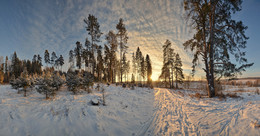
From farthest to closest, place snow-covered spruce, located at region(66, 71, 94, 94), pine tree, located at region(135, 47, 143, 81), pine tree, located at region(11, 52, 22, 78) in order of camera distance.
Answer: pine tree, located at region(11, 52, 22, 78) → pine tree, located at region(135, 47, 143, 81) → snow-covered spruce, located at region(66, 71, 94, 94)

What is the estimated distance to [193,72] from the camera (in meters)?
11.2

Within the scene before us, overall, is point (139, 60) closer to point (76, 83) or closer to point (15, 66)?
point (76, 83)

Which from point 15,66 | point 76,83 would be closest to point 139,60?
point 76,83

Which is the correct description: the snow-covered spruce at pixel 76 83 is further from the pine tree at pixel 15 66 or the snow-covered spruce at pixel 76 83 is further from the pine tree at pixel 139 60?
the pine tree at pixel 15 66

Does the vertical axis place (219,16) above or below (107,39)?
below

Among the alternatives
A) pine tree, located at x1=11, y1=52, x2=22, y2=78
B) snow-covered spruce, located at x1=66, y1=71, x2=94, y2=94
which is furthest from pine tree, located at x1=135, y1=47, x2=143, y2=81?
pine tree, located at x1=11, y1=52, x2=22, y2=78

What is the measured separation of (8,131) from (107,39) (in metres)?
20.7

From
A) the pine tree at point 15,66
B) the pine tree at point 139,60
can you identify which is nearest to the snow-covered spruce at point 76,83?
the pine tree at point 139,60

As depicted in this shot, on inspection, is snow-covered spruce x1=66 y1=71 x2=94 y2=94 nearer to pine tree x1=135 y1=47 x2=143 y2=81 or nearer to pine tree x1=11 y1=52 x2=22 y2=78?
pine tree x1=135 y1=47 x2=143 y2=81

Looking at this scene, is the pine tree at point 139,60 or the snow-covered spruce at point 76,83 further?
Answer: the pine tree at point 139,60

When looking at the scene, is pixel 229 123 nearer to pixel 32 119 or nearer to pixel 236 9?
pixel 32 119

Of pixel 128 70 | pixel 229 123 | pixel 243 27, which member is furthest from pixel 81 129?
pixel 128 70

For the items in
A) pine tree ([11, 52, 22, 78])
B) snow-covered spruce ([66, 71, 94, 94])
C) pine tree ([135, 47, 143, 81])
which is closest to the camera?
snow-covered spruce ([66, 71, 94, 94])

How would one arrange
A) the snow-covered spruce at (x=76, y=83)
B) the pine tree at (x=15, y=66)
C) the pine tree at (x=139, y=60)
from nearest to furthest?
the snow-covered spruce at (x=76, y=83), the pine tree at (x=139, y=60), the pine tree at (x=15, y=66)
